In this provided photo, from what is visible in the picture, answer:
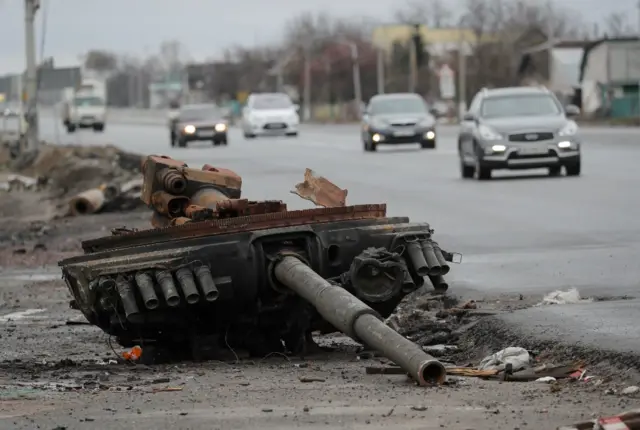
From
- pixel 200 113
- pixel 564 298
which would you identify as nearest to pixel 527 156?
pixel 564 298

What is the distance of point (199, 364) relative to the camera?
9969 mm

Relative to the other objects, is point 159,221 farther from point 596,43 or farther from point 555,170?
point 596,43

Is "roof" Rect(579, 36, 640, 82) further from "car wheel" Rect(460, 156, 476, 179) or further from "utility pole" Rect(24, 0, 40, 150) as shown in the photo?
"car wheel" Rect(460, 156, 476, 179)

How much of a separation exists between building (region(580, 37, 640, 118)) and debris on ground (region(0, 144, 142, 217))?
55358 mm

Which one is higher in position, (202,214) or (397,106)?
(202,214)

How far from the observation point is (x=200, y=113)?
61938 millimetres

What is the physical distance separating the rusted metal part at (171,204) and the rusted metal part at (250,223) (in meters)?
0.87

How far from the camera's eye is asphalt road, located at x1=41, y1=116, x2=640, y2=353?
10875 mm

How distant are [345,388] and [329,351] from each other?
88.9 inches

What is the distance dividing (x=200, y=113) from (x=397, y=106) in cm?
1558

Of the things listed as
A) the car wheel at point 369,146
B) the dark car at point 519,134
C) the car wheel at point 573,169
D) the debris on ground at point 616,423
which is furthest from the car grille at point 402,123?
the debris on ground at point 616,423

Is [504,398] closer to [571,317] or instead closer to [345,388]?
[345,388]

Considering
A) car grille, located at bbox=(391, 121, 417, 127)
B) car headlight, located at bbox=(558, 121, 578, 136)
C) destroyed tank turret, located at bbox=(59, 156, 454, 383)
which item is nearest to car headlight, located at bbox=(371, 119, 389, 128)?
car grille, located at bbox=(391, 121, 417, 127)

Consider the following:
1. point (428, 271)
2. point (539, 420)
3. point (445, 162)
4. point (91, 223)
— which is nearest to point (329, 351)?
point (428, 271)
